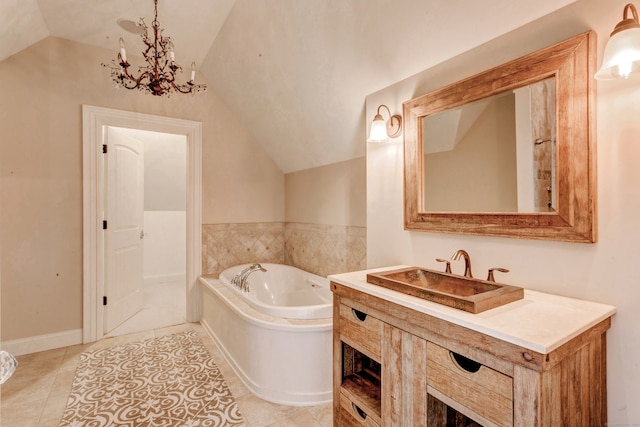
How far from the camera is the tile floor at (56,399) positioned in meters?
1.85

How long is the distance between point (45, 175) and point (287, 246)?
244 cm

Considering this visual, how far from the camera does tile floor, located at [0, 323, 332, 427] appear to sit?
1.85 metres

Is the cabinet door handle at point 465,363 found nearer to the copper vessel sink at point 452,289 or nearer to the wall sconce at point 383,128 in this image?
the copper vessel sink at point 452,289

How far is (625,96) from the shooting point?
105cm

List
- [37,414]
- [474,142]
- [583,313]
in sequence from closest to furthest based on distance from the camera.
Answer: [583,313] < [474,142] < [37,414]

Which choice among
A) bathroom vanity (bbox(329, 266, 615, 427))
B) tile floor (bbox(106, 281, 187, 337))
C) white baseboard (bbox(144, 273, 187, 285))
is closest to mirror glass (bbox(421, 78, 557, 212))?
bathroom vanity (bbox(329, 266, 615, 427))

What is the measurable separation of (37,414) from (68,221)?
1.57 m

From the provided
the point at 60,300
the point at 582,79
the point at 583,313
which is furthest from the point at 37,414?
the point at 582,79

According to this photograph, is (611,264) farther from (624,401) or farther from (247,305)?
(247,305)

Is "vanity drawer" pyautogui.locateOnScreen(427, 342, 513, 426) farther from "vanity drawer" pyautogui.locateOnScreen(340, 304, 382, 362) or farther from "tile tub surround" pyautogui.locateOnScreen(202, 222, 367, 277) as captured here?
"tile tub surround" pyautogui.locateOnScreen(202, 222, 367, 277)

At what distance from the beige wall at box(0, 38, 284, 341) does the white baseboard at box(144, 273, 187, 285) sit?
240 cm

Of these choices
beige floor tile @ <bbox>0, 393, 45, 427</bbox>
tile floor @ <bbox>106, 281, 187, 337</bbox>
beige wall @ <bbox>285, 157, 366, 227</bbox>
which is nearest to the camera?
beige floor tile @ <bbox>0, 393, 45, 427</bbox>

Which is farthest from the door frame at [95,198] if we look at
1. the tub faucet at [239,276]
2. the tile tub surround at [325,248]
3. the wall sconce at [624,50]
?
the wall sconce at [624,50]

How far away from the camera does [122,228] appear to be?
10.8 feet
